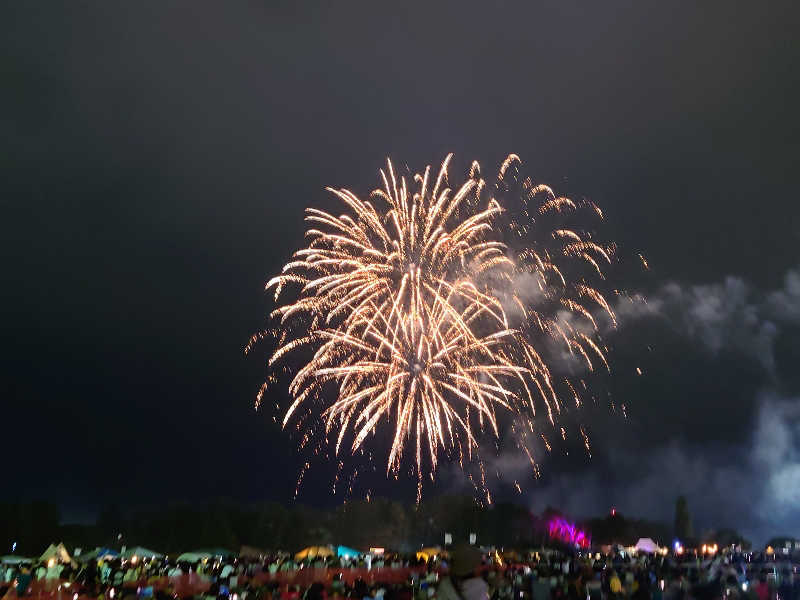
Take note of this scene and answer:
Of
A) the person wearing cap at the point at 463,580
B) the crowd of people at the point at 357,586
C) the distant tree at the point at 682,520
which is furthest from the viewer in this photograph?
the distant tree at the point at 682,520

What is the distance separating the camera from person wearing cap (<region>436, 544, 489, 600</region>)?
328 inches

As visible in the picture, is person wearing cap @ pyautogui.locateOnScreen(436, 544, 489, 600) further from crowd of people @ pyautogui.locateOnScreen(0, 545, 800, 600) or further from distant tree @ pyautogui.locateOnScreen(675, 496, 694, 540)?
distant tree @ pyautogui.locateOnScreen(675, 496, 694, 540)

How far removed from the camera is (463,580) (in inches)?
333

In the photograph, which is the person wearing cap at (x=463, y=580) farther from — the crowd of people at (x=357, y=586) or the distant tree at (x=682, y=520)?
the distant tree at (x=682, y=520)

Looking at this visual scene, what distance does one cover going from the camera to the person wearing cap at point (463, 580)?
834 cm

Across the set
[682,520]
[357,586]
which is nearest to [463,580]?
[357,586]

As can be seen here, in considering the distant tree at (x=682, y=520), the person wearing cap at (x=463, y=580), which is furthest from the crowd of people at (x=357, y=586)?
the distant tree at (x=682, y=520)

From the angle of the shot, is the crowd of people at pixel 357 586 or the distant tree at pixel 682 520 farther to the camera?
the distant tree at pixel 682 520

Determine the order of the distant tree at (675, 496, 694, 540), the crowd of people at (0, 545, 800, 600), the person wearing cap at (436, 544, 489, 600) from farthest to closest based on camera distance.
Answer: the distant tree at (675, 496, 694, 540)
the crowd of people at (0, 545, 800, 600)
the person wearing cap at (436, 544, 489, 600)

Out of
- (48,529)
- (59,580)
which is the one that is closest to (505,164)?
(59,580)

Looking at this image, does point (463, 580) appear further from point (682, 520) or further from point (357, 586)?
point (682, 520)

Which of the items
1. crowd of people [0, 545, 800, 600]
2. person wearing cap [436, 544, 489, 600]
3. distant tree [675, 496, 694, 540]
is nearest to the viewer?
person wearing cap [436, 544, 489, 600]

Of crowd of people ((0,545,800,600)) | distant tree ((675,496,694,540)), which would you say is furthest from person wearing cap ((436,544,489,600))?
distant tree ((675,496,694,540))

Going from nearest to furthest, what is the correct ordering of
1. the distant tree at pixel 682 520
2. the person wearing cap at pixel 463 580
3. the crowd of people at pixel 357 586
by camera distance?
the person wearing cap at pixel 463 580 < the crowd of people at pixel 357 586 < the distant tree at pixel 682 520
